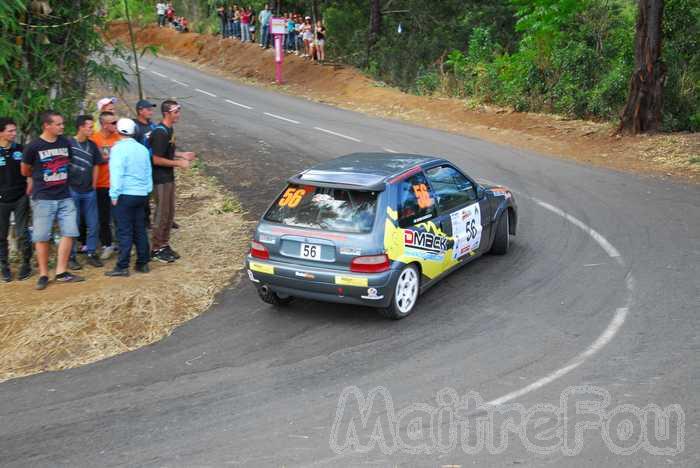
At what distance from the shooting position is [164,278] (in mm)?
9273

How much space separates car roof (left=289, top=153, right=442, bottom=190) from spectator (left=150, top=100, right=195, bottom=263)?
199cm

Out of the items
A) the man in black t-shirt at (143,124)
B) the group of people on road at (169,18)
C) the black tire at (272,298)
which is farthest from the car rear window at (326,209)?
the group of people on road at (169,18)

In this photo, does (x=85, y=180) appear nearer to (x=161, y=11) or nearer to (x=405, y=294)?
(x=405, y=294)

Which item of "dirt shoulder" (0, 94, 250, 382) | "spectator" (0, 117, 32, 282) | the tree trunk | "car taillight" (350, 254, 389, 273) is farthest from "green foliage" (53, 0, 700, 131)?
"car taillight" (350, 254, 389, 273)

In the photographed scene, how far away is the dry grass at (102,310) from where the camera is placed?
7.52 metres

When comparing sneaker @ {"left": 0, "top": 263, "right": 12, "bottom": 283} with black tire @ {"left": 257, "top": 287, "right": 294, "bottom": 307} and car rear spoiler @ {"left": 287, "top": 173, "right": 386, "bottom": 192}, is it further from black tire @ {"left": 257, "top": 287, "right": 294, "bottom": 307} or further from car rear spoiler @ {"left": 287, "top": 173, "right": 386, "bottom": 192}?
car rear spoiler @ {"left": 287, "top": 173, "right": 386, "bottom": 192}

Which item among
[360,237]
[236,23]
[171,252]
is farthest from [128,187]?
[236,23]

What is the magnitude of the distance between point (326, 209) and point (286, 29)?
88.9ft

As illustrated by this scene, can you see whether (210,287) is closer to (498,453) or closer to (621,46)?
(498,453)

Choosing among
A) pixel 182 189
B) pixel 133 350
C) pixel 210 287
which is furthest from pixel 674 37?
pixel 133 350

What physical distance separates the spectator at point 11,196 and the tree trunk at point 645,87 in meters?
14.4

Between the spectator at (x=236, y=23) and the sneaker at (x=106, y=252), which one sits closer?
the sneaker at (x=106, y=252)

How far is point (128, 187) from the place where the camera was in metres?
8.99

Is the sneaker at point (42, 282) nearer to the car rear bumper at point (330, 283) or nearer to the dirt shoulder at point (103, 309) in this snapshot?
the dirt shoulder at point (103, 309)
